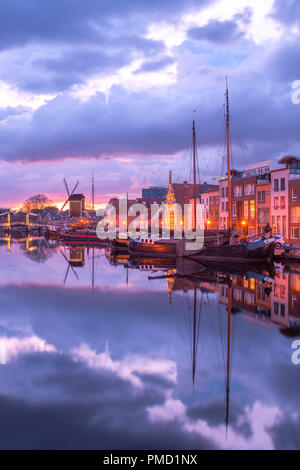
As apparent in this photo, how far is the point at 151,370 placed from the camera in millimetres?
12672

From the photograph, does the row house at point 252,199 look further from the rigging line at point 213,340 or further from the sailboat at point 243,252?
the rigging line at point 213,340

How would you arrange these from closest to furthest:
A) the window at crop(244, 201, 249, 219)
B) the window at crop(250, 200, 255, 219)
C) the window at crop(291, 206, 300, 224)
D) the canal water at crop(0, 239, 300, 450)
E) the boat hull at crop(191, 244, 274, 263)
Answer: the canal water at crop(0, 239, 300, 450) < the boat hull at crop(191, 244, 274, 263) < the window at crop(291, 206, 300, 224) < the window at crop(250, 200, 255, 219) < the window at crop(244, 201, 249, 219)

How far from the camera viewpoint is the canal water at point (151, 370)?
8.88 metres

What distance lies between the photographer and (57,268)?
42.5 metres

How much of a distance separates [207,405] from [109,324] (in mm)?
9112

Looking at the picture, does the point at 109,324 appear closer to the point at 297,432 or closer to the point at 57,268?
the point at 297,432

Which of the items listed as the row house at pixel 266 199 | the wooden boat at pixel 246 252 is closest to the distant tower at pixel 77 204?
the row house at pixel 266 199

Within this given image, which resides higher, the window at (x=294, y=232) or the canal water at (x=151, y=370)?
the window at (x=294, y=232)

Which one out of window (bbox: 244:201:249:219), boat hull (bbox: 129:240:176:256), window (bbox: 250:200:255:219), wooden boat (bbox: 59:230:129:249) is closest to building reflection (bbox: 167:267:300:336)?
boat hull (bbox: 129:240:176:256)

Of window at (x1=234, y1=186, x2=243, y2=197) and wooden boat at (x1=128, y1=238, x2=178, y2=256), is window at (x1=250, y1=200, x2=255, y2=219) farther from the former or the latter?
wooden boat at (x1=128, y1=238, x2=178, y2=256)

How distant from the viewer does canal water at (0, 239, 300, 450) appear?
8.88m

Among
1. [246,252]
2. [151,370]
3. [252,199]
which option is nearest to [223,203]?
[252,199]
